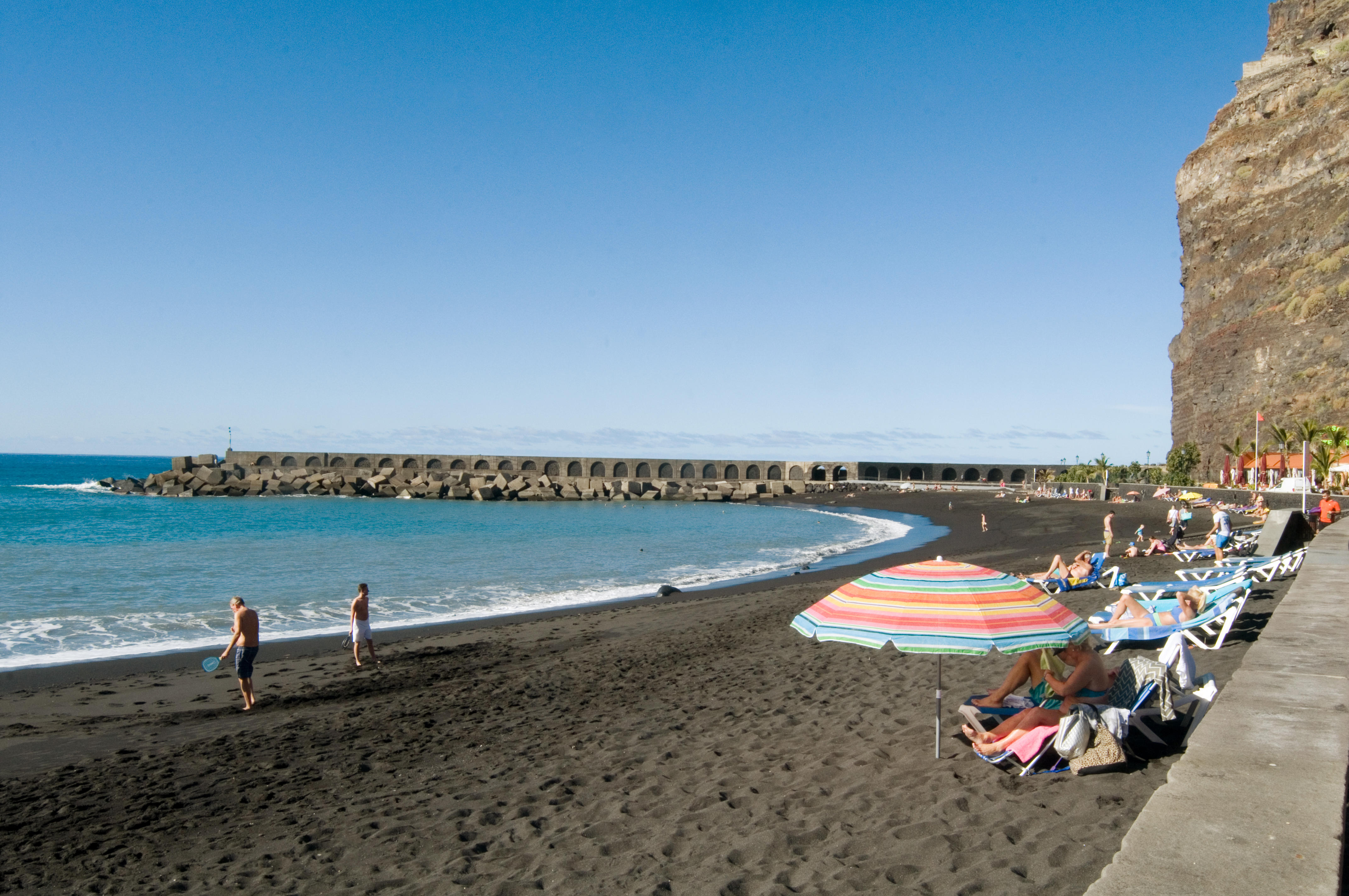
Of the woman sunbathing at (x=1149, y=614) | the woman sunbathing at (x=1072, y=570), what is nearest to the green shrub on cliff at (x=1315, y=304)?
the woman sunbathing at (x=1072, y=570)

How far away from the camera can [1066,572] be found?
15.0m

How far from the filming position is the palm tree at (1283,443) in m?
37.0

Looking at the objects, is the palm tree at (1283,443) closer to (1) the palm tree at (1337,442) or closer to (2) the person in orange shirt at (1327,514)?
(1) the palm tree at (1337,442)

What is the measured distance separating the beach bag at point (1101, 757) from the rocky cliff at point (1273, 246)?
41056 mm

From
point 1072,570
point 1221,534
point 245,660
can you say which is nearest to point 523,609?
point 245,660

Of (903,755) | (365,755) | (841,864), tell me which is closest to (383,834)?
(365,755)

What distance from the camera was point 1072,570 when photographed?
14977mm

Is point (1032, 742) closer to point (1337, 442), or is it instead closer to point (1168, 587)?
point (1168, 587)

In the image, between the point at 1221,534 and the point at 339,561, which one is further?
the point at 339,561

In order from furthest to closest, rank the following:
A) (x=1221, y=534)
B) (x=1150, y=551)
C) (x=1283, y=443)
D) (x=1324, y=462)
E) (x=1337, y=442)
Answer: (x=1283, y=443), (x=1337, y=442), (x=1324, y=462), (x=1150, y=551), (x=1221, y=534)

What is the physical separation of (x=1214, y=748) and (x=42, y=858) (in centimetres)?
694

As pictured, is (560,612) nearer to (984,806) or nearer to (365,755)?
(365,755)

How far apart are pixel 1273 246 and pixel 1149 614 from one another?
4737 cm

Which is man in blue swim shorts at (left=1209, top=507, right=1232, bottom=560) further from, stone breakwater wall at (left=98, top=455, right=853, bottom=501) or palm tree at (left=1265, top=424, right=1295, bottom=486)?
stone breakwater wall at (left=98, top=455, right=853, bottom=501)
